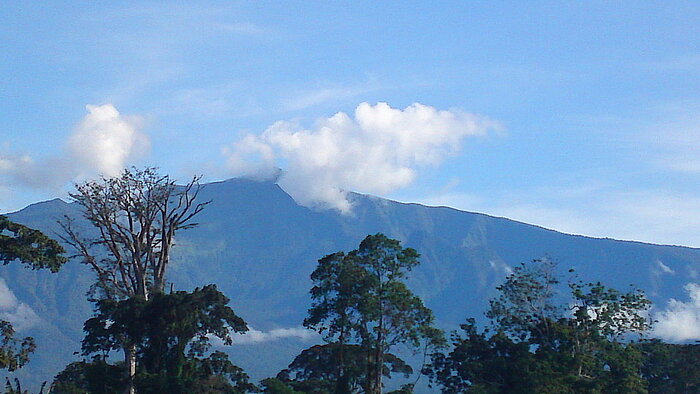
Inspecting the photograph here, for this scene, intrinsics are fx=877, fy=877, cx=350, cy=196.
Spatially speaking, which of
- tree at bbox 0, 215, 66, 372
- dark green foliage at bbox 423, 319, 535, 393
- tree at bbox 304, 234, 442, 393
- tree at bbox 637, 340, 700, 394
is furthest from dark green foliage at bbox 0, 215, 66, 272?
tree at bbox 637, 340, 700, 394

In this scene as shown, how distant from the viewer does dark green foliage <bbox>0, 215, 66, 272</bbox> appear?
121 feet

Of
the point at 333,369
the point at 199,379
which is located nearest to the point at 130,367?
the point at 199,379

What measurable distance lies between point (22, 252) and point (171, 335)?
30.6 feet

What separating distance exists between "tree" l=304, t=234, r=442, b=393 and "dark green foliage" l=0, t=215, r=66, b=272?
53.5ft

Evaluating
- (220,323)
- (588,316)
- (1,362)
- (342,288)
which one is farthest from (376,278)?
(1,362)

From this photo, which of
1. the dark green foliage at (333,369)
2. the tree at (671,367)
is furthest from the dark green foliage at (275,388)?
the tree at (671,367)

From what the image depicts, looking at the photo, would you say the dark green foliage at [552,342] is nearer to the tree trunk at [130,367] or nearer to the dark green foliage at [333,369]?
the dark green foliage at [333,369]

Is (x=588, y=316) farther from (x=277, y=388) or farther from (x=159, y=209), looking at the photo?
(x=159, y=209)

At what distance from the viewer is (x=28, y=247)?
37.4 metres

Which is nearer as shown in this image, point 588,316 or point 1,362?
point 1,362

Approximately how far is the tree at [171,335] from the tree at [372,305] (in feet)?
22.1

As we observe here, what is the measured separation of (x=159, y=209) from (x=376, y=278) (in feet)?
42.4

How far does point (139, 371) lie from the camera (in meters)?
44.2

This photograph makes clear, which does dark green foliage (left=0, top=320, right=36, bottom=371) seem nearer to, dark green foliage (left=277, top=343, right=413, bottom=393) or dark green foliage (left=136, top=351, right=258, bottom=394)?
dark green foliage (left=136, top=351, right=258, bottom=394)
